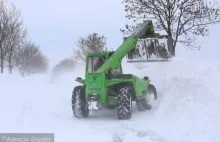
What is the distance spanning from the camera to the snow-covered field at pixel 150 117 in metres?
6.48

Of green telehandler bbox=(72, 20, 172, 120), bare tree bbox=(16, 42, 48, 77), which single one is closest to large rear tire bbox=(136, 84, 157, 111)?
Answer: green telehandler bbox=(72, 20, 172, 120)

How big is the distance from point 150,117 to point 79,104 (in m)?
1.92

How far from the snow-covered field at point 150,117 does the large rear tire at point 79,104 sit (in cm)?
18

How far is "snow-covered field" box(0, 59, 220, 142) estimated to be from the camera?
6484 mm

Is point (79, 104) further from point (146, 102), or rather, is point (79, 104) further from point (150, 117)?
point (146, 102)

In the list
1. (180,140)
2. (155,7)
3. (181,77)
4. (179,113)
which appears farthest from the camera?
(155,7)

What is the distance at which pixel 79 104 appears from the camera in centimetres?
895

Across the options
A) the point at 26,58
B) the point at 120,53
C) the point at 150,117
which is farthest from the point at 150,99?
the point at 26,58

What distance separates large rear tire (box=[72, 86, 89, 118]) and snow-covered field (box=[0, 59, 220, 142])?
178 millimetres

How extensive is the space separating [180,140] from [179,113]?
91.8 inches

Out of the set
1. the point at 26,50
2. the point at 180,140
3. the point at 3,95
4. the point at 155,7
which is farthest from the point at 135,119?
the point at 26,50

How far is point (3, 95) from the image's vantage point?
11750mm

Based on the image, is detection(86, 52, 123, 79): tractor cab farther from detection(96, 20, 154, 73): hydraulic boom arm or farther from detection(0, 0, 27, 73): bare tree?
detection(0, 0, 27, 73): bare tree

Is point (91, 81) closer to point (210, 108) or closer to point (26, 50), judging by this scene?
point (210, 108)
